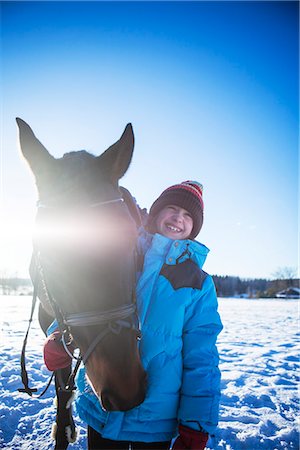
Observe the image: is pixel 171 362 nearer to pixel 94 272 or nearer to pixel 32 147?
pixel 94 272

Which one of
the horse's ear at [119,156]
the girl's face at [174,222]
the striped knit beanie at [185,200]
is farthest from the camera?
the striped knit beanie at [185,200]

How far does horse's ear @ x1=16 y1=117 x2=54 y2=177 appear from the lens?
1.72m

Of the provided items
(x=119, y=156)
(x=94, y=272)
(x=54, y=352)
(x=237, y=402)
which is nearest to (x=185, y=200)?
(x=119, y=156)

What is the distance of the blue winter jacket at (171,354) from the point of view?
5.19ft

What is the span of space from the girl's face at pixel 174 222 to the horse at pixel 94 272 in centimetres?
70

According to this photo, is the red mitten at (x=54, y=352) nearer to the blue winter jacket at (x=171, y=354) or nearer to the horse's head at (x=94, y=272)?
the blue winter jacket at (x=171, y=354)

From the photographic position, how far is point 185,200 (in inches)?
89.7

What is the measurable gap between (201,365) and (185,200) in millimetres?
1329

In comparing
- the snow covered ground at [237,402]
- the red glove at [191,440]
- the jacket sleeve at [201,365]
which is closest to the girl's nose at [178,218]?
the jacket sleeve at [201,365]

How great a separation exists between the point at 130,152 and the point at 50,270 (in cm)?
98

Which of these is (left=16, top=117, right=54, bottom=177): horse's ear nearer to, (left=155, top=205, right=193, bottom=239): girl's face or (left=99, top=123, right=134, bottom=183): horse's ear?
(left=99, top=123, right=134, bottom=183): horse's ear

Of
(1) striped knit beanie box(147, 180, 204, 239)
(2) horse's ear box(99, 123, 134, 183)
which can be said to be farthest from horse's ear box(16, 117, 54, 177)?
(1) striped knit beanie box(147, 180, 204, 239)

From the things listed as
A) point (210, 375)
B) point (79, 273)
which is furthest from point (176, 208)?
point (210, 375)

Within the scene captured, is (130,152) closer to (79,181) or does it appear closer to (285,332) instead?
(79,181)
